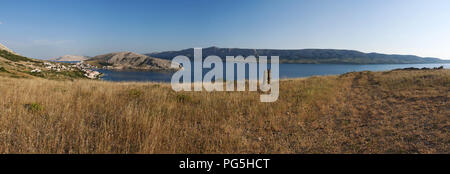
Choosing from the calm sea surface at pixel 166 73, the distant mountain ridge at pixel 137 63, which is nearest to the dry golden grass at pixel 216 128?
the calm sea surface at pixel 166 73

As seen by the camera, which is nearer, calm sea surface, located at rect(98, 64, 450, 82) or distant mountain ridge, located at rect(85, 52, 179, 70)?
calm sea surface, located at rect(98, 64, 450, 82)

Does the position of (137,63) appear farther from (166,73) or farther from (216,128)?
(216,128)

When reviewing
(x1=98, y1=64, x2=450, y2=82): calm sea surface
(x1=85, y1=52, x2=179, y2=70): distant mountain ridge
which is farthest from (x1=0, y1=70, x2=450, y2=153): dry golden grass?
(x1=85, y1=52, x2=179, y2=70): distant mountain ridge

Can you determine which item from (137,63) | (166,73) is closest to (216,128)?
(166,73)

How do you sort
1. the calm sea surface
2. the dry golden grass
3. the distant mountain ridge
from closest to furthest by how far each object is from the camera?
1. the dry golden grass
2. the calm sea surface
3. the distant mountain ridge

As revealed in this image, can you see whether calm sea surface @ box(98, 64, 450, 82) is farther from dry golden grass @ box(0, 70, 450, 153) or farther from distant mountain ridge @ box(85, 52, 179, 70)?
dry golden grass @ box(0, 70, 450, 153)

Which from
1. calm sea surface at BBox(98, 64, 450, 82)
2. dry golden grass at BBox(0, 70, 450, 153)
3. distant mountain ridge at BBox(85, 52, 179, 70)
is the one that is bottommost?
dry golden grass at BBox(0, 70, 450, 153)

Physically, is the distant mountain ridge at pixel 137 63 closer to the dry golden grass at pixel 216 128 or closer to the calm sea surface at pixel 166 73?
the calm sea surface at pixel 166 73

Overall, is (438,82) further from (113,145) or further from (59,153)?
(59,153)
